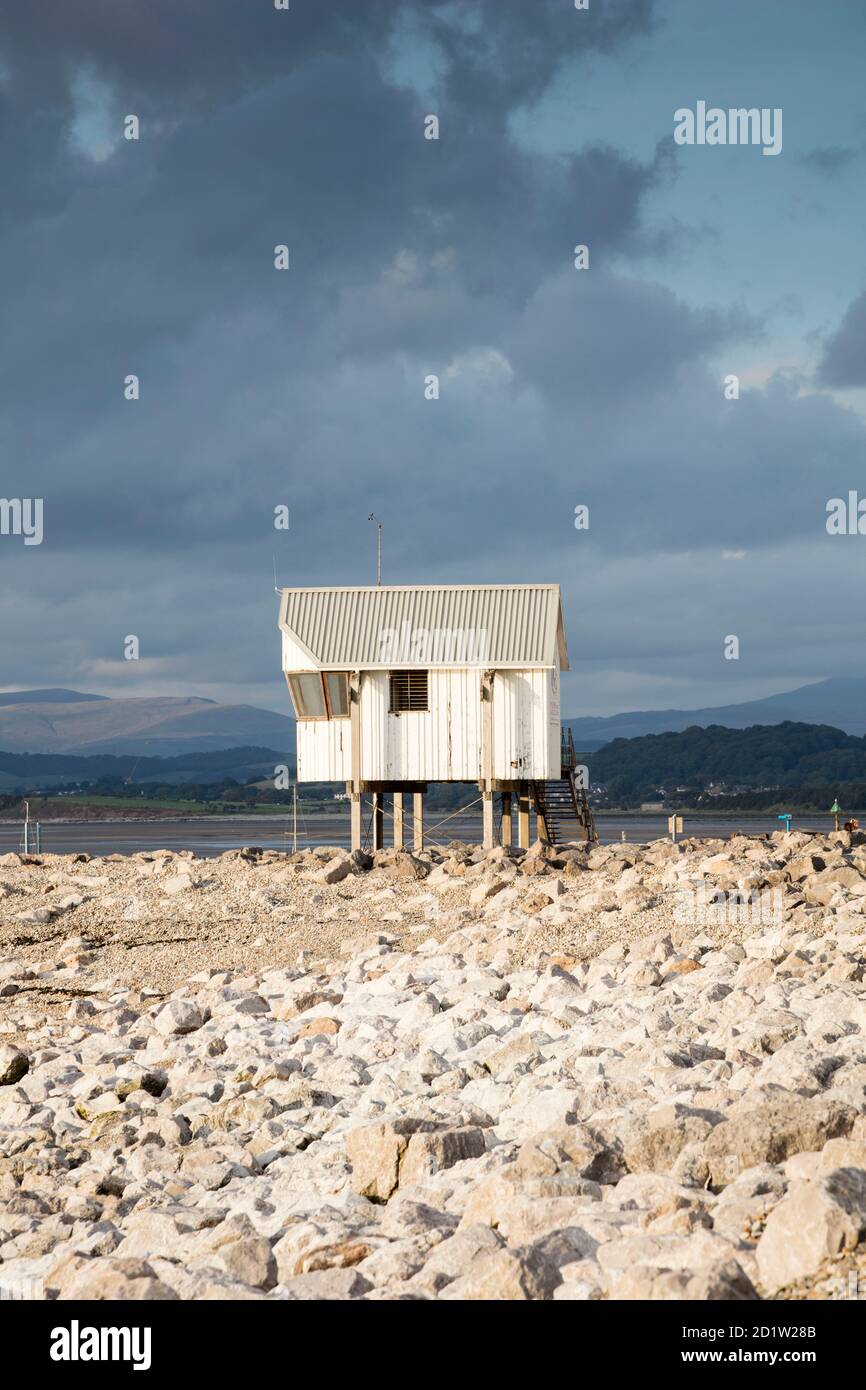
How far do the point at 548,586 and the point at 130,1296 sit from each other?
26.7m

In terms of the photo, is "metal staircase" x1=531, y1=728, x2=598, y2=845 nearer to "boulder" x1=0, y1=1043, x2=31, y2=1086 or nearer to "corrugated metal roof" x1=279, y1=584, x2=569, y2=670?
"corrugated metal roof" x1=279, y1=584, x2=569, y2=670

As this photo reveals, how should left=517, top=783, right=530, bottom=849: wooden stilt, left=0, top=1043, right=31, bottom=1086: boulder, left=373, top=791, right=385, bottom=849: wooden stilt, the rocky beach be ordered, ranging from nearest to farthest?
the rocky beach, left=0, top=1043, right=31, bottom=1086: boulder, left=373, top=791, right=385, bottom=849: wooden stilt, left=517, top=783, right=530, bottom=849: wooden stilt

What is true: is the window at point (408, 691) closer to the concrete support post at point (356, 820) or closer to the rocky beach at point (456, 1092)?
the concrete support post at point (356, 820)

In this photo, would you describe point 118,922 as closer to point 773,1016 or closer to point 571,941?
point 571,941

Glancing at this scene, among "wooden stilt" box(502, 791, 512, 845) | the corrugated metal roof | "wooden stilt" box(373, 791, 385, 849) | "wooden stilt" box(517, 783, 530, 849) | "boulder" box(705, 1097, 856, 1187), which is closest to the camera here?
"boulder" box(705, 1097, 856, 1187)

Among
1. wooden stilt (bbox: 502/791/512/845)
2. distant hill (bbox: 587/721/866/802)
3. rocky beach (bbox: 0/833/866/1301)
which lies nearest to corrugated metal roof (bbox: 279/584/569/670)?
wooden stilt (bbox: 502/791/512/845)

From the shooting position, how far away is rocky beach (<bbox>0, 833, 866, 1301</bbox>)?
20.2 feet

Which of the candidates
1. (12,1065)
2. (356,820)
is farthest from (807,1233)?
(356,820)

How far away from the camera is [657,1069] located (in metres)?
9.12

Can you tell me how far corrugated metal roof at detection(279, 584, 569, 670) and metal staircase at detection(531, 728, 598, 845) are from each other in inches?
172

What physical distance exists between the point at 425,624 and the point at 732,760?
13589cm

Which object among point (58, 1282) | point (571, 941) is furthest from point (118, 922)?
point (58, 1282)

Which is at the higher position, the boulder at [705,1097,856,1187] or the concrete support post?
the concrete support post

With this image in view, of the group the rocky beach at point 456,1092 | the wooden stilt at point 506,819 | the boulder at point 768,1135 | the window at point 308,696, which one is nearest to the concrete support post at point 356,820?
the window at point 308,696
